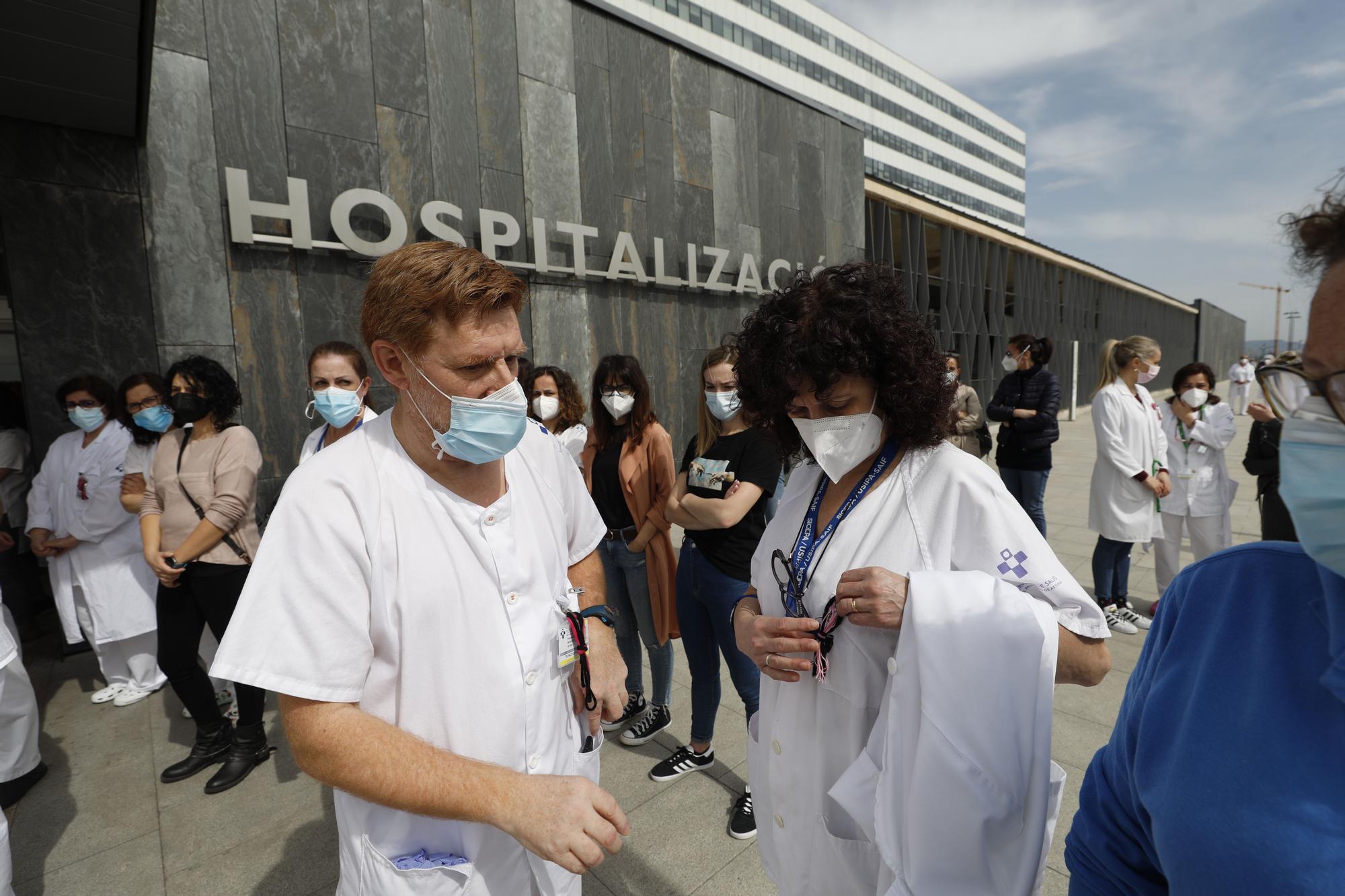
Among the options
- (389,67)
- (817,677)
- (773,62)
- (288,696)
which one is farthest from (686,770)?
(773,62)

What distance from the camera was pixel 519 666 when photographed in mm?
1406

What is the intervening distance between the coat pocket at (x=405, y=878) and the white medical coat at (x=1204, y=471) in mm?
5535

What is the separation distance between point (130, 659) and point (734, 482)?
4295mm

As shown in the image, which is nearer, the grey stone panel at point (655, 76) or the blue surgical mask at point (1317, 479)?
the blue surgical mask at point (1317, 479)

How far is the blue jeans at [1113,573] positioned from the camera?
481 centimetres

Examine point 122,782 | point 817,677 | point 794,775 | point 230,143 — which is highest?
point 230,143

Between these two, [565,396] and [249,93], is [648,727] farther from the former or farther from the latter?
[249,93]

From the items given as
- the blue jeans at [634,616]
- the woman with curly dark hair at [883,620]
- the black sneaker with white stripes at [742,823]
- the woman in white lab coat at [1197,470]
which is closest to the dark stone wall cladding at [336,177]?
the blue jeans at [634,616]

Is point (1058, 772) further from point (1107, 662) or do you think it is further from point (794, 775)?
point (794, 775)

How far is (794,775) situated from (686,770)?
1.71 m

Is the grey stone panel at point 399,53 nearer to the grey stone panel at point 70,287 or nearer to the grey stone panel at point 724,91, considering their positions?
the grey stone panel at point 70,287

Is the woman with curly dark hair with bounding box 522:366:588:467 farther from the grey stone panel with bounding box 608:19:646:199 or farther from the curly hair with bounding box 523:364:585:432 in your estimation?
the grey stone panel with bounding box 608:19:646:199

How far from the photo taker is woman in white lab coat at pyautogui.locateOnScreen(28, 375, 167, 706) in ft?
13.6

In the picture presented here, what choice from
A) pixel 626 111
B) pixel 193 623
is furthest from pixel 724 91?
pixel 193 623
